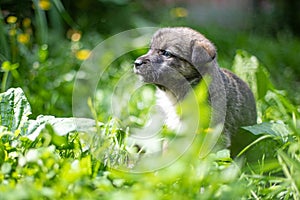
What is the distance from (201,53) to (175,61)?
0.52 feet

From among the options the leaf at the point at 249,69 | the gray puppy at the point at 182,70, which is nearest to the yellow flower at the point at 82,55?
the leaf at the point at 249,69

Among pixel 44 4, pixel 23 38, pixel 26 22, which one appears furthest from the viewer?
pixel 26 22

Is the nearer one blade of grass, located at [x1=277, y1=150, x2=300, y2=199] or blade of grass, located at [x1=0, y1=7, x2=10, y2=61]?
blade of grass, located at [x1=277, y1=150, x2=300, y2=199]

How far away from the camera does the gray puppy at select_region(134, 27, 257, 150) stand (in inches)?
137

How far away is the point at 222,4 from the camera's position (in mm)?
9430

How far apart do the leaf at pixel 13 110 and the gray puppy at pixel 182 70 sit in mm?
742

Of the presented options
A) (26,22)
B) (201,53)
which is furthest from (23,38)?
(201,53)

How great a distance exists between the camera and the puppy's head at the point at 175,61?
3482 millimetres

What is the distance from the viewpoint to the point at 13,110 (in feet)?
9.97

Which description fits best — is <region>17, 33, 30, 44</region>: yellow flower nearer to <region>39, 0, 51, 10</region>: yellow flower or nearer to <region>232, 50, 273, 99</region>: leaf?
<region>39, 0, 51, 10</region>: yellow flower

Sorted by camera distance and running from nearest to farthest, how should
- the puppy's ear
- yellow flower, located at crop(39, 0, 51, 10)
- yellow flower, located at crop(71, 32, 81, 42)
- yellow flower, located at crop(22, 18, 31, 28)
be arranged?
the puppy's ear, yellow flower, located at crop(39, 0, 51, 10), yellow flower, located at crop(22, 18, 31, 28), yellow flower, located at crop(71, 32, 81, 42)

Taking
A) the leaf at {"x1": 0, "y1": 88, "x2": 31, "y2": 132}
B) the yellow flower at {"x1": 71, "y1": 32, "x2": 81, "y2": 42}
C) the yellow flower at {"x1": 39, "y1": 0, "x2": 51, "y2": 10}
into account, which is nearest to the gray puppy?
the leaf at {"x1": 0, "y1": 88, "x2": 31, "y2": 132}

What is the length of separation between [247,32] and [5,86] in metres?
5.49

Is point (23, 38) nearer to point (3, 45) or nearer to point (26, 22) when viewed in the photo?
point (26, 22)
